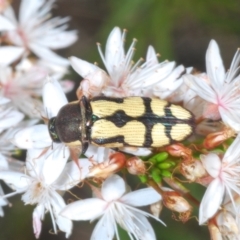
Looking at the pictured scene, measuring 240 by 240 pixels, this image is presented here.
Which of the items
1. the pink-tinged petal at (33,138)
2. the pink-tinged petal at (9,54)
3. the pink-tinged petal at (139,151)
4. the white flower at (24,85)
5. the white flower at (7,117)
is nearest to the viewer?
the pink-tinged petal at (139,151)

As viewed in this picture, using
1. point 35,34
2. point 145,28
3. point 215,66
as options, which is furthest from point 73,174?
point 145,28

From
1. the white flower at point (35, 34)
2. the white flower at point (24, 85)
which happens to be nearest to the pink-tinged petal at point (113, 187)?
the white flower at point (24, 85)

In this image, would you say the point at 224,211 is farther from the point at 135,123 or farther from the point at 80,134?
the point at 80,134

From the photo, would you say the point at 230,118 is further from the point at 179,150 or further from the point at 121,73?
the point at 121,73

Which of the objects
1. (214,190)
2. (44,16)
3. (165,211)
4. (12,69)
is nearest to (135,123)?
(214,190)

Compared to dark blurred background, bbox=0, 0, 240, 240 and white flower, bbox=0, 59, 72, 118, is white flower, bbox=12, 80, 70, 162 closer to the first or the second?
white flower, bbox=0, 59, 72, 118

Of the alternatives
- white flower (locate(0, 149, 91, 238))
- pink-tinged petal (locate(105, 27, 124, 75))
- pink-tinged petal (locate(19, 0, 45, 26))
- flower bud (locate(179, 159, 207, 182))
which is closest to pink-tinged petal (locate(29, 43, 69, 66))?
pink-tinged petal (locate(19, 0, 45, 26))

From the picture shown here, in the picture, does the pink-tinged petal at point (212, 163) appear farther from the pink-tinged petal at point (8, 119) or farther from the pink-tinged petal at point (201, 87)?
the pink-tinged petal at point (8, 119)
